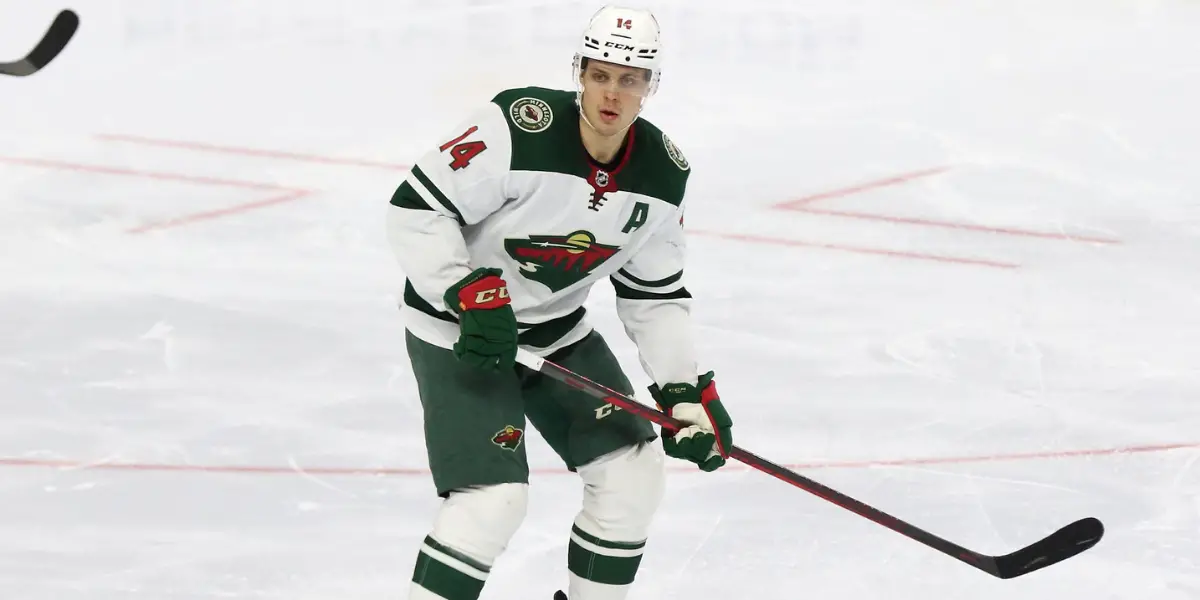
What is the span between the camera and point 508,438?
260 cm

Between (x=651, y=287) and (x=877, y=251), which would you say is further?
(x=877, y=251)

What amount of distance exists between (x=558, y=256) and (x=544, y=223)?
→ 3.1 inches

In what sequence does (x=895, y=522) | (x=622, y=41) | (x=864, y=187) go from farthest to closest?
(x=864, y=187) < (x=895, y=522) < (x=622, y=41)

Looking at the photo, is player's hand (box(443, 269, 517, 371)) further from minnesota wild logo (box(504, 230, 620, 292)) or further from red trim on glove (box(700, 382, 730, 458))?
red trim on glove (box(700, 382, 730, 458))

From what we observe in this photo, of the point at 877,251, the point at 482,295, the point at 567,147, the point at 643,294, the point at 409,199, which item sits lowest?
the point at 877,251

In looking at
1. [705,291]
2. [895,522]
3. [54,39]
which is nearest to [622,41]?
[895,522]

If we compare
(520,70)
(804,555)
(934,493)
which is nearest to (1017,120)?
(520,70)

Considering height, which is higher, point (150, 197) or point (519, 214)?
point (519, 214)

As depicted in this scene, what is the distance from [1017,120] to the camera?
583 centimetres

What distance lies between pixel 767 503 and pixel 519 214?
1.21 m

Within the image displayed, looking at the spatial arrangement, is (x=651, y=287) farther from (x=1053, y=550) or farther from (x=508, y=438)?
(x=1053, y=550)

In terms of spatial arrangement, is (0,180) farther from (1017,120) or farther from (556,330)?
(1017,120)

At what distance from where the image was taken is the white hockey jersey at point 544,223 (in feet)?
8.47

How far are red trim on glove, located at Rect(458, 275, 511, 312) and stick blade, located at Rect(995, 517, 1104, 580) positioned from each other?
125 centimetres
